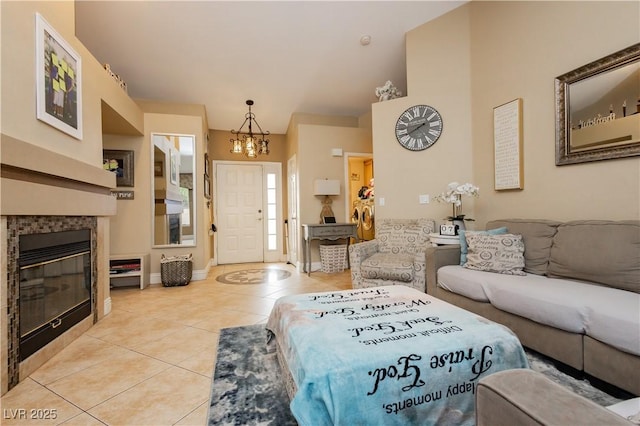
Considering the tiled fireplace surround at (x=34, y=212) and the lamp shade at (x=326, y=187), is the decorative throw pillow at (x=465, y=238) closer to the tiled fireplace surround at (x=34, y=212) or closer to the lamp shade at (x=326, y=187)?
Answer: the lamp shade at (x=326, y=187)

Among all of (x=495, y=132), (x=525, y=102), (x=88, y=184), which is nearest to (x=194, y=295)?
(x=88, y=184)

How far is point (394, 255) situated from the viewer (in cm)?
326

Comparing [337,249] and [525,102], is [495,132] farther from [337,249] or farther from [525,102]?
[337,249]

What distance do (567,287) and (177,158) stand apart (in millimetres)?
4780

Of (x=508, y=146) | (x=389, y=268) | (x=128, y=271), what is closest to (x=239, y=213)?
(x=128, y=271)

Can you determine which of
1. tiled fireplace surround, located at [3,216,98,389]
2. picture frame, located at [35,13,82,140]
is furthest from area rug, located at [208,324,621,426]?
picture frame, located at [35,13,82,140]

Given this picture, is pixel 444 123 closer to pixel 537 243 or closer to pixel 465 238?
pixel 465 238

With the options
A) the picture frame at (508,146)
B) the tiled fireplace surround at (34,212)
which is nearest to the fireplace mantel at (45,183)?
the tiled fireplace surround at (34,212)

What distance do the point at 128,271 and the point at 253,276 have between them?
173 cm

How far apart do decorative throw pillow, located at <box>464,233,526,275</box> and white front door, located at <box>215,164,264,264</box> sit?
4.56m

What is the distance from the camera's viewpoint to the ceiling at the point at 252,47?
295 cm

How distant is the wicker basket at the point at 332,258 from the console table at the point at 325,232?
0.18 m

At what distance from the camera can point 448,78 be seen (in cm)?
338

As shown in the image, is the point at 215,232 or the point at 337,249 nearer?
the point at 337,249
